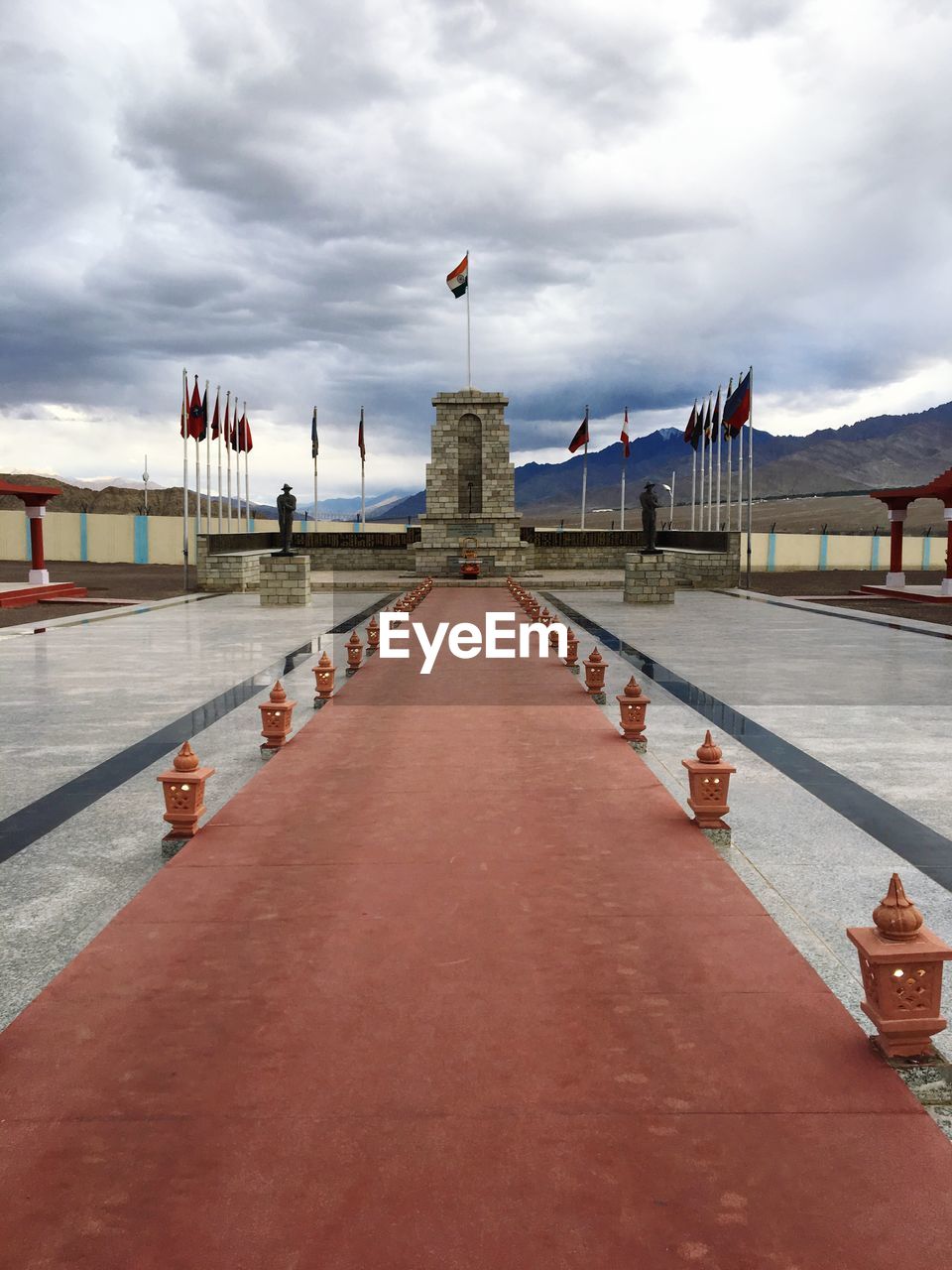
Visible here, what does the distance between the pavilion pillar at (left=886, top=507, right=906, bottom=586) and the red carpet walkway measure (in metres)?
29.5

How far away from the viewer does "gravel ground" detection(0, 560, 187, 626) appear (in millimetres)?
25281

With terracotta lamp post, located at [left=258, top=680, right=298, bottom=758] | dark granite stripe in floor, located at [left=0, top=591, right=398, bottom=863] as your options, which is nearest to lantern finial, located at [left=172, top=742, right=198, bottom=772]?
dark granite stripe in floor, located at [left=0, top=591, right=398, bottom=863]

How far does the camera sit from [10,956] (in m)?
5.04

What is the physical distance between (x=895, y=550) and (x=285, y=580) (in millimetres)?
21736

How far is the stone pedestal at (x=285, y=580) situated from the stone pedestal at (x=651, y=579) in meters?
10.0

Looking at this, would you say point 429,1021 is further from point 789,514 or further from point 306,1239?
point 789,514

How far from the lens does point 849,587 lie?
36.0 meters

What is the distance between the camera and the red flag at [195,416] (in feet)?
127

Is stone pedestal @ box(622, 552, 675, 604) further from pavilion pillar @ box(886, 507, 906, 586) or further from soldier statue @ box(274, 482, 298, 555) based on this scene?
soldier statue @ box(274, 482, 298, 555)

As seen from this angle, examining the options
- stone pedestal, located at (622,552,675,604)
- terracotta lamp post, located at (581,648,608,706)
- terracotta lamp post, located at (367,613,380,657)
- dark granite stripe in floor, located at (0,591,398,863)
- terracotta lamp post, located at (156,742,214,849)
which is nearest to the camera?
terracotta lamp post, located at (156,742,214,849)

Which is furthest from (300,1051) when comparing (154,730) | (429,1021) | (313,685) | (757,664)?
(757,664)

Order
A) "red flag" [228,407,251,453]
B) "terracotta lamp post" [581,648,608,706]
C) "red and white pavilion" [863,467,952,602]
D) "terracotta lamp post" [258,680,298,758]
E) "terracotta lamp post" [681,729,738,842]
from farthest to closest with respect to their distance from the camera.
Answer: "red flag" [228,407,251,453]
"red and white pavilion" [863,467,952,602]
"terracotta lamp post" [581,648,608,706]
"terracotta lamp post" [258,680,298,758]
"terracotta lamp post" [681,729,738,842]

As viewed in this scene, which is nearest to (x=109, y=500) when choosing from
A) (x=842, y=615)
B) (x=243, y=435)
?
(x=243, y=435)

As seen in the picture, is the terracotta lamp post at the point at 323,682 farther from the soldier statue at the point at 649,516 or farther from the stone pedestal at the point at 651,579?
the soldier statue at the point at 649,516
